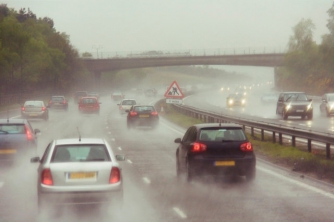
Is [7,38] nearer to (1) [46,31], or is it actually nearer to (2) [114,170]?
(1) [46,31]

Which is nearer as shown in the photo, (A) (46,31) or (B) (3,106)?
(B) (3,106)

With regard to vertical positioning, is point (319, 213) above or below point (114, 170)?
below

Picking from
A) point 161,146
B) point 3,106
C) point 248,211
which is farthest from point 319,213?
point 3,106

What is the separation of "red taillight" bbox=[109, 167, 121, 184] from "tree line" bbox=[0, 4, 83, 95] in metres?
81.6

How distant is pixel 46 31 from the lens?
148m

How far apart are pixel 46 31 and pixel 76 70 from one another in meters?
11.3

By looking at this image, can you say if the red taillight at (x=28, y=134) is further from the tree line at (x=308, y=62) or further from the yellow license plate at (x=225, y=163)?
the tree line at (x=308, y=62)

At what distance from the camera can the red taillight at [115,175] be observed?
1167 cm

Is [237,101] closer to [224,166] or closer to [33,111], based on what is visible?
[33,111]

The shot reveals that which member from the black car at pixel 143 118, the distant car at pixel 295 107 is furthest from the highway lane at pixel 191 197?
the distant car at pixel 295 107

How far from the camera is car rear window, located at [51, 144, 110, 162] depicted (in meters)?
11.9

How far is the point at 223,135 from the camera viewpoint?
16688mm

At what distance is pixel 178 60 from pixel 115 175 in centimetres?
12227

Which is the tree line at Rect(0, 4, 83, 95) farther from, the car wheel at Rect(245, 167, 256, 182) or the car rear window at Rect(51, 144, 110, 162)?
the car rear window at Rect(51, 144, 110, 162)
